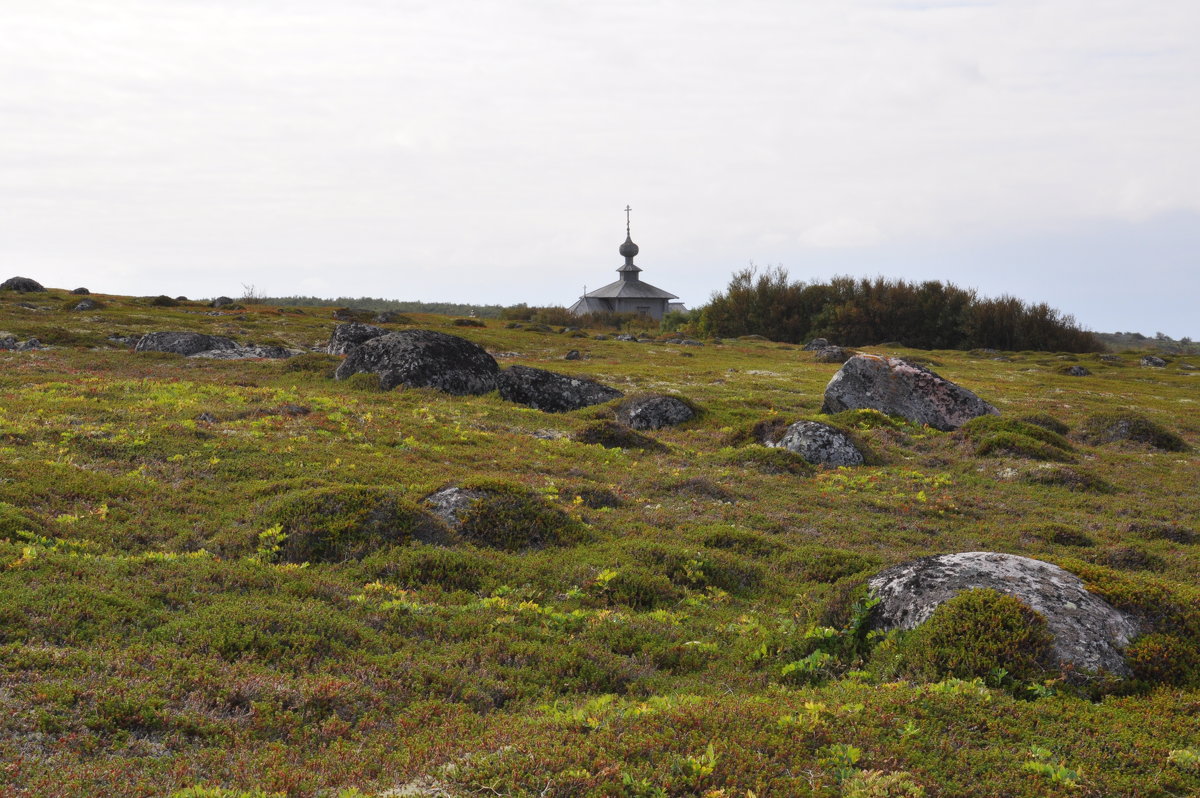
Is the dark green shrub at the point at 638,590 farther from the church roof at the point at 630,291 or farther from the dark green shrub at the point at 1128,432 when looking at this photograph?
the church roof at the point at 630,291

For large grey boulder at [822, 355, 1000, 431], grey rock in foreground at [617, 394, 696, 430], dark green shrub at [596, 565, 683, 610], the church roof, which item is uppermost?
the church roof

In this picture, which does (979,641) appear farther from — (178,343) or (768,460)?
(178,343)

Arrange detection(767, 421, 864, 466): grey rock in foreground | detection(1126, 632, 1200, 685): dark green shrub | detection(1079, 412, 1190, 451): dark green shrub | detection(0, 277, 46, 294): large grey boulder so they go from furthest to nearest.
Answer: detection(0, 277, 46, 294): large grey boulder, detection(1079, 412, 1190, 451): dark green shrub, detection(767, 421, 864, 466): grey rock in foreground, detection(1126, 632, 1200, 685): dark green shrub

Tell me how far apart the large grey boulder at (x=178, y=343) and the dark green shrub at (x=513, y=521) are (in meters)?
35.9

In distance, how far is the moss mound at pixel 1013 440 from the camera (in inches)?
1110

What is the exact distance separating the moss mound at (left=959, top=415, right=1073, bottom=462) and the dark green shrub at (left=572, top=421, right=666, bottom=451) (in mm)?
12702

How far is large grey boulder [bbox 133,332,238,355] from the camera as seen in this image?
44469mm

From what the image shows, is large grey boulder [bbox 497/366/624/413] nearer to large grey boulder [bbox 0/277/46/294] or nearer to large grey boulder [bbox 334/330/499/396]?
large grey boulder [bbox 334/330/499/396]

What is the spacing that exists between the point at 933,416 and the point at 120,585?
3275cm

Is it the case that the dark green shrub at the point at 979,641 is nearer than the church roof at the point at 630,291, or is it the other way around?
the dark green shrub at the point at 979,641

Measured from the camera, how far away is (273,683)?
8445mm

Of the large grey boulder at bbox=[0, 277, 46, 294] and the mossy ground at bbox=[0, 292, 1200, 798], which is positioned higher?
the large grey boulder at bbox=[0, 277, 46, 294]

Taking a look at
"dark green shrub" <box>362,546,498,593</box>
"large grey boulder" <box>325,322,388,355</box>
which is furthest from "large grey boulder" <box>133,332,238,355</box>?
"dark green shrub" <box>362,546,498,593</box>

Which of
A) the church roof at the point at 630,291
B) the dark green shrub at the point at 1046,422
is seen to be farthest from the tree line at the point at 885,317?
the dark green shrub at the point at 1046,422
